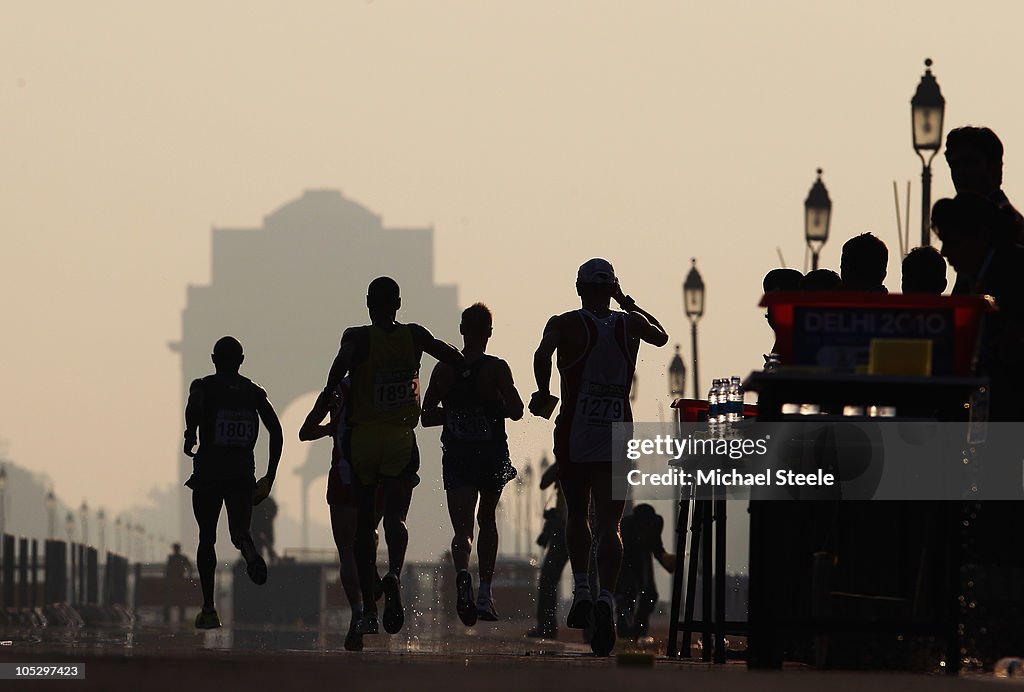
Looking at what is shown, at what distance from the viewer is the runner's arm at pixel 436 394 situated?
1797cm

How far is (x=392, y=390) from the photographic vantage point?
17.3 meters

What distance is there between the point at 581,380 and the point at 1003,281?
3.19 meters

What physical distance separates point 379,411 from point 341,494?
93 cm

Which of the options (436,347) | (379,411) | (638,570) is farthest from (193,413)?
(638,570)

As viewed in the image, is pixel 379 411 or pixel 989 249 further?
pixel 379 411

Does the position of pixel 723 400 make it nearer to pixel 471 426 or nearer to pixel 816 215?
pixel 471 426

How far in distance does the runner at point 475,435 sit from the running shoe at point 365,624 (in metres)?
0.55

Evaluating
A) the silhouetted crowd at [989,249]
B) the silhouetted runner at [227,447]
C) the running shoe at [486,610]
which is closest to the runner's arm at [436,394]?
the running shoe at [486,610]

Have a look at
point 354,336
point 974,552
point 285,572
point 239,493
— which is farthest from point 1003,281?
point 285,572

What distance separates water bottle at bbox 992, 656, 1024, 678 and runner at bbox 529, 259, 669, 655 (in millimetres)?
3074

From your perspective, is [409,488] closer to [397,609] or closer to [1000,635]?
[397,609]

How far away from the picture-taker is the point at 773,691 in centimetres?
1029

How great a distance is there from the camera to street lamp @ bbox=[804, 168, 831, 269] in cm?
3884

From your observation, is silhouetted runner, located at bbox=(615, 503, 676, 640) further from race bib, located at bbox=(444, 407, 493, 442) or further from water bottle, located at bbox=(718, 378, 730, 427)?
water bottle, located at bbox=(718, 378, 730, 427)
